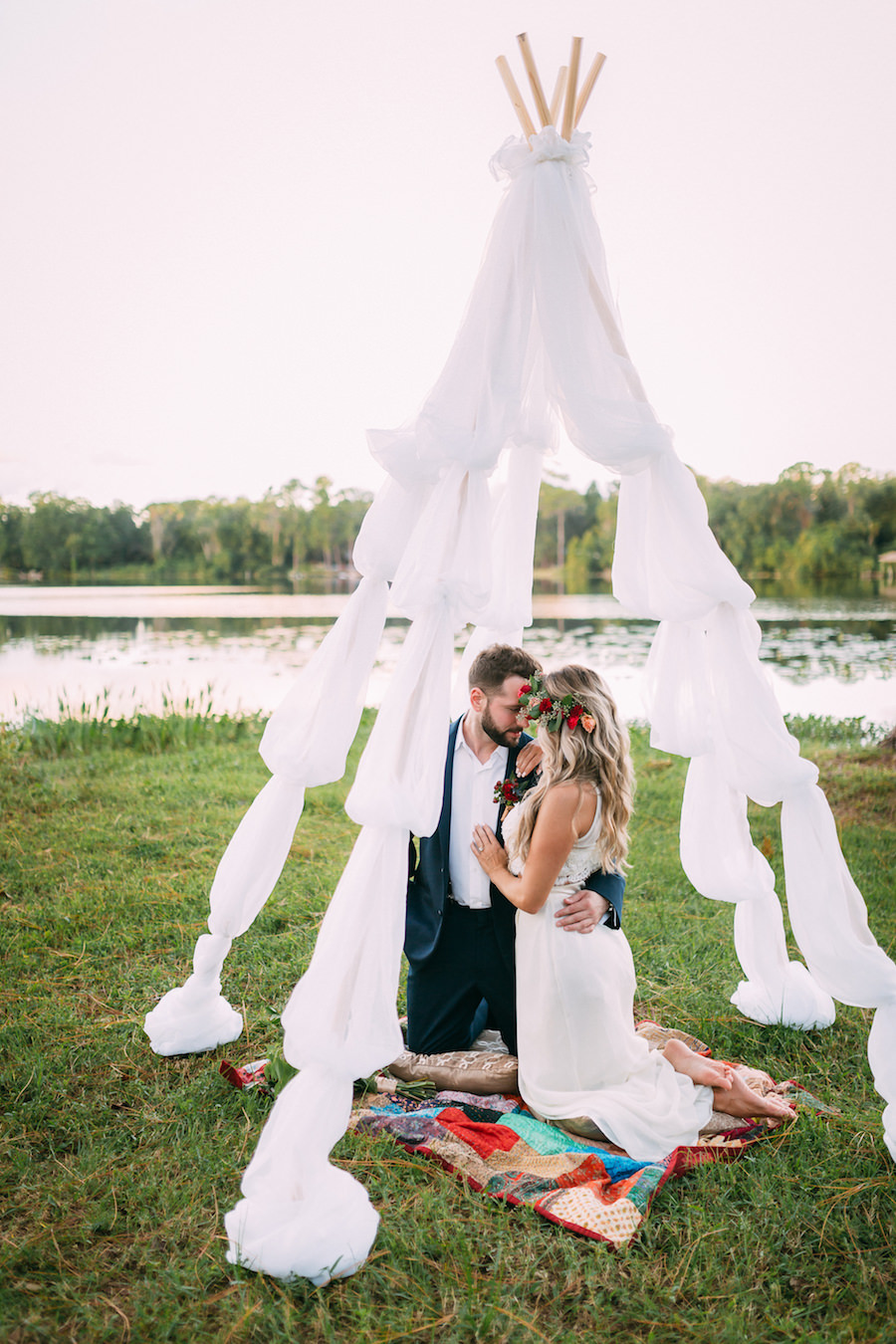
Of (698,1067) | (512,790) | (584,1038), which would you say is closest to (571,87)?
(512,790)

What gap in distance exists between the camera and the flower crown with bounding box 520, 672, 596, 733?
2912 millimetres

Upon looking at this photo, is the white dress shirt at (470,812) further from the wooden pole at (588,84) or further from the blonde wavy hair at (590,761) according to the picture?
the wooden pole at (588,84)

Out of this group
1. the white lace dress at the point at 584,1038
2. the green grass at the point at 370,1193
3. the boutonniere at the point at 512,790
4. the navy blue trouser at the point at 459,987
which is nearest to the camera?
the green grass at the point at 370,1193

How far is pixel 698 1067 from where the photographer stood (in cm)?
299

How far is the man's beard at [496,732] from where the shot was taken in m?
3.26

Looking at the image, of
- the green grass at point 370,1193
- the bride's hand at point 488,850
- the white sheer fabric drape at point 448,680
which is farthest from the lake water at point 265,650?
the white sheer fabric drape at point 448,680

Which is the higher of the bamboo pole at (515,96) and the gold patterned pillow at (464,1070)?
the bamboo pole at (515,96)

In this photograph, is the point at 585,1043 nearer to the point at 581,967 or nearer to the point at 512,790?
the point at 581,967

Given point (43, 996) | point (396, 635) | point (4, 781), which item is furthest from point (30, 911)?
point (396, 635)

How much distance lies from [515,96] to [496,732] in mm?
2279

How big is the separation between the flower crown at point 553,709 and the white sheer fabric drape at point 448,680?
43cm

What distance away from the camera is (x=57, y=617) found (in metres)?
26.2

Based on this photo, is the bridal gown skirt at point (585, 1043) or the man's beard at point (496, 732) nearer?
the bridal gown skirt at point (585, 1043)

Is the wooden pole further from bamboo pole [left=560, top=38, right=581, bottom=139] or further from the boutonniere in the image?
the boutonniere
